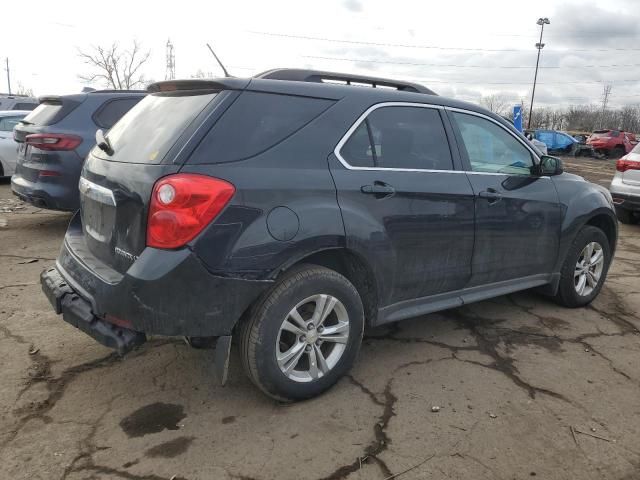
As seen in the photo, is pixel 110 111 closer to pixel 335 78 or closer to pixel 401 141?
pixel 335 78

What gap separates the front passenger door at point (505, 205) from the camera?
144 inches

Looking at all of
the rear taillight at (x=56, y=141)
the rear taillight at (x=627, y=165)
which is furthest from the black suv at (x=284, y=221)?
the rear taillight at (x=627, y=165)

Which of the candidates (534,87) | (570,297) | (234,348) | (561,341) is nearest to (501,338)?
(561,341)

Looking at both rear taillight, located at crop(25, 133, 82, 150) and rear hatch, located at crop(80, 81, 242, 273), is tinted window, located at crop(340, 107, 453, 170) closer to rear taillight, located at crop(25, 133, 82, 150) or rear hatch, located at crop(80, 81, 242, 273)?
rear hatch, located at crop(80, 81, 242, 273)

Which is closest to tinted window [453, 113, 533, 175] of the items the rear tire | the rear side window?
the rear side window

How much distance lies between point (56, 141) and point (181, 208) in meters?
4.35

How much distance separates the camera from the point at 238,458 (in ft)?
8.09

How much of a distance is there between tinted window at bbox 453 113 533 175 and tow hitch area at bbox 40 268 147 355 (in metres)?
2.45

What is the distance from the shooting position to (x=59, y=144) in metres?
6.00

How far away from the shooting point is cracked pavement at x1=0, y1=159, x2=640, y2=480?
245cm

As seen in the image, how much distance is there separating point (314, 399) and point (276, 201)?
1.15 metres

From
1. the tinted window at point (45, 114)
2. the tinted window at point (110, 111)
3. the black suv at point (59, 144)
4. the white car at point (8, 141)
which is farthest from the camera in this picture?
the white car at point (8, 141)

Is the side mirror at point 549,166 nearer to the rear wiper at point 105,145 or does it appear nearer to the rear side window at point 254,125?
the rear side window at point 254,125

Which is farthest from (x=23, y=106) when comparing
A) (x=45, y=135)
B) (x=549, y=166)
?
(x=549, y=166)
